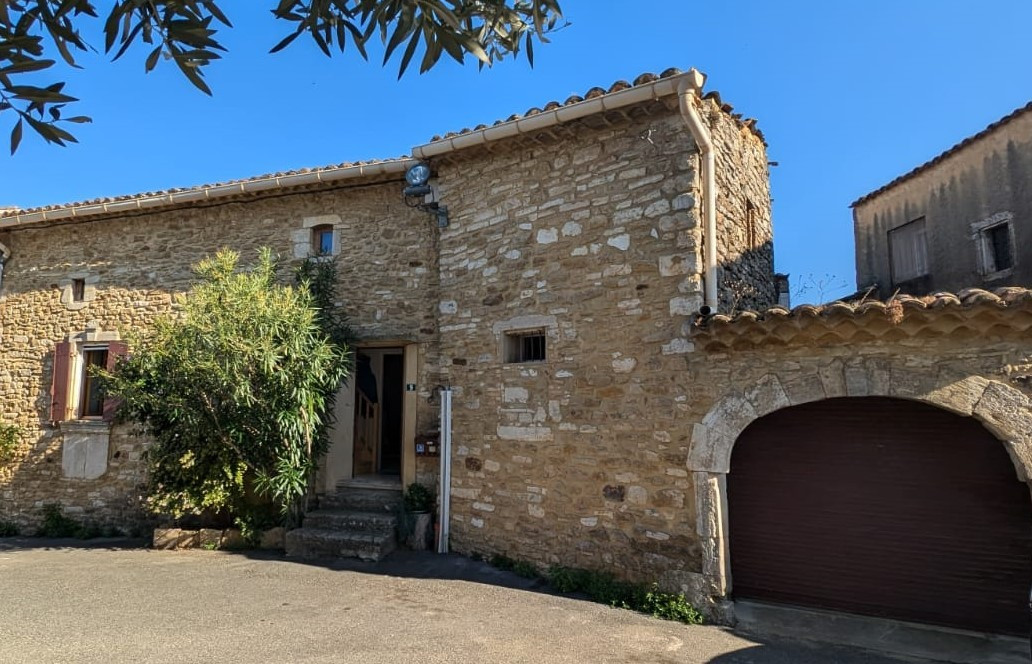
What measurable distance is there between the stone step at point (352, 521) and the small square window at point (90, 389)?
4.37 meters

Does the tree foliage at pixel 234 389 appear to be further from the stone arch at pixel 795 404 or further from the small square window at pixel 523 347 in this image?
the stone arch at pixel 795 404

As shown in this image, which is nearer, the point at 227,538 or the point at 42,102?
the point at 42,102

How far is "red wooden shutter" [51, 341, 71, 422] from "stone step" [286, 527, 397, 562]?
466cm

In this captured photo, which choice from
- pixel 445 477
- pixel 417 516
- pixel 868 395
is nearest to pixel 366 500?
pixel 417 516

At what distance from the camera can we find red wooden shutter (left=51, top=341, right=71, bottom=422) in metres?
8.74

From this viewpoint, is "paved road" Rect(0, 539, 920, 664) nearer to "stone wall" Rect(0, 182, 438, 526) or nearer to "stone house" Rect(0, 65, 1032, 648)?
"stone house" Rect(0, 65, 1032, 648)

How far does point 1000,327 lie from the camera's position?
405cm

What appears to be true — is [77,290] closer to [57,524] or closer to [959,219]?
[57,524]

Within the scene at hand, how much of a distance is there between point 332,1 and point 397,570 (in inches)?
209

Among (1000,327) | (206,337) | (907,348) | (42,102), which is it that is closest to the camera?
(42,102)

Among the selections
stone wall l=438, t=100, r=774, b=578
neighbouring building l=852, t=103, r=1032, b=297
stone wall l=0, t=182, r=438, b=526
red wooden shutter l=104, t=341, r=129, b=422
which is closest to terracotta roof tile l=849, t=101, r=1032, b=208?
neighbouring building l=852, t=103, r=1032, b=297

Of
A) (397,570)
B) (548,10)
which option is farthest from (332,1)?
(397,570)

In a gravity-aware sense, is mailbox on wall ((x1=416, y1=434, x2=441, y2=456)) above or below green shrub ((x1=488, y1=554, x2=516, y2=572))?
above

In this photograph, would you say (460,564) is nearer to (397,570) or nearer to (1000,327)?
(397,570)
